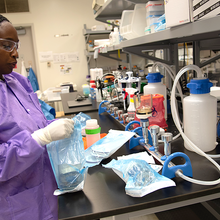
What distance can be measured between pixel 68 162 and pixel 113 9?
218 centimetres

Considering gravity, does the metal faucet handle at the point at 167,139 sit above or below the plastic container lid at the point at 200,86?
below

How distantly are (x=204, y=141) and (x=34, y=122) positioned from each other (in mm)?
826

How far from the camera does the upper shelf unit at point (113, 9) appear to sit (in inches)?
92.9

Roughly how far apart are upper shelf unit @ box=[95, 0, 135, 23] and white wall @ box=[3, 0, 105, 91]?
2457 mm

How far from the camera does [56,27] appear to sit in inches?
209

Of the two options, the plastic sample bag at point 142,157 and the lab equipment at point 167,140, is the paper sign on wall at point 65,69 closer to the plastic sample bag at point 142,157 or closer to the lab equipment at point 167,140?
the plastic sample bag at point 142,157

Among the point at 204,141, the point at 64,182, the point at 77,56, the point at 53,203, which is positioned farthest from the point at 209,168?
the point at 77,56

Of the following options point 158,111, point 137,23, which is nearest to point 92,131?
point 158,111

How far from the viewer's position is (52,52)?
17.6 feet

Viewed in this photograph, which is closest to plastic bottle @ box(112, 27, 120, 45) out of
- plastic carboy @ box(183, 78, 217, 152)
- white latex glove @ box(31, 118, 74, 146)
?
plastic carboy @ box(183, 78, 217, 152)

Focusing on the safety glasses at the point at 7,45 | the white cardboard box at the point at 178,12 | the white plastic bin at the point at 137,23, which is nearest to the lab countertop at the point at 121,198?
the white cardboard box at the point at 178,12

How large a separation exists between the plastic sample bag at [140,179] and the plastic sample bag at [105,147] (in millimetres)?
194

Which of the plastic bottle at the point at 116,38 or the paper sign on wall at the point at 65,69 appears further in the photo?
the paper sign on wall at the point at 65,69

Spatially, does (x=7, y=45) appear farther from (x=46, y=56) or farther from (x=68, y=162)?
(x=46, y=56)
